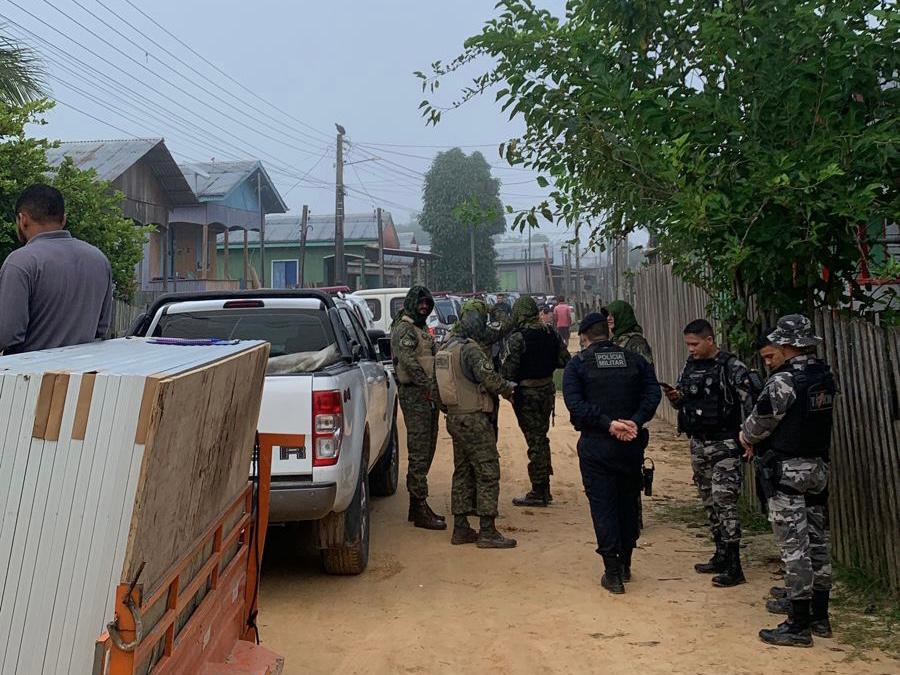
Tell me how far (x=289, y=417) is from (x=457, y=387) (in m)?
2.19

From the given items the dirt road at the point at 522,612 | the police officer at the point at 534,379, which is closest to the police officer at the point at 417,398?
the dirt road at the point at 522,612

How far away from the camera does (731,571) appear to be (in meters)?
6.63

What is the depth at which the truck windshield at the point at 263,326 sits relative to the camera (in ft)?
23.3

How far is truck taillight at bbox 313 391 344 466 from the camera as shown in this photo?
19.6 feet

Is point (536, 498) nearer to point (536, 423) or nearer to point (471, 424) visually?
point (536, 423)

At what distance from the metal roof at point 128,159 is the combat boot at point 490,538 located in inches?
826

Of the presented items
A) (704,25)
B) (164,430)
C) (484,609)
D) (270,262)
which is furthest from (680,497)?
(270,262)

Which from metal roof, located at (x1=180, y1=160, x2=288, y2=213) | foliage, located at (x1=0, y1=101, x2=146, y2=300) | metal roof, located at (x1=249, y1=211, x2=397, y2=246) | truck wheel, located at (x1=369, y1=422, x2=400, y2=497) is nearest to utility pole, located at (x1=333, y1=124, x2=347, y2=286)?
metal roof, located at (x1=180, y1=160, x2=288, y2=213)

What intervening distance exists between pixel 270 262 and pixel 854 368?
4200 cm

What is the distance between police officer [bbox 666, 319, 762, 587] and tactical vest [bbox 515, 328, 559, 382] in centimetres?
259

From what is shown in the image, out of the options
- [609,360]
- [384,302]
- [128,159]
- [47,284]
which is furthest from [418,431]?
[128,159]

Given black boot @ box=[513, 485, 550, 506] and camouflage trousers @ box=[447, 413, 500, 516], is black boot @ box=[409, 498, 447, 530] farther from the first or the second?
black boot @ box=[513, 485, 550, 506]

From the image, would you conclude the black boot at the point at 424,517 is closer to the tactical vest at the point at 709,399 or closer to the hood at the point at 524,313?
the hood at the point at 524,313

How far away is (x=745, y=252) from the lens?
20.5 ft
